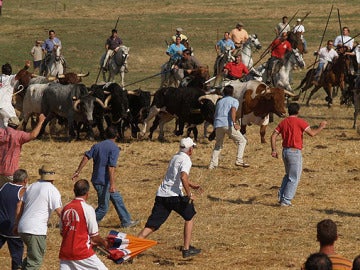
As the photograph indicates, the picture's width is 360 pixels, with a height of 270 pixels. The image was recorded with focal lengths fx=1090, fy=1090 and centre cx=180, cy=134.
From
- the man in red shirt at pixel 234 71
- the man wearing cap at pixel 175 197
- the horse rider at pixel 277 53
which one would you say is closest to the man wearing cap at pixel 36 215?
the man wearing cap at pixel 175 197

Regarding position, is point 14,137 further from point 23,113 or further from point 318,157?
point 23,113

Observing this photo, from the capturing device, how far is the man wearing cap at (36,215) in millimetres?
13383

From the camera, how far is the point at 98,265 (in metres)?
12.6

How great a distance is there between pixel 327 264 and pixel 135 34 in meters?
46.0

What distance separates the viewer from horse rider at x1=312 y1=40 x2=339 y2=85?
35075 millimetres

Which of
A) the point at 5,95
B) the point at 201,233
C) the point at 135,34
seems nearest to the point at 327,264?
the point at 201,233

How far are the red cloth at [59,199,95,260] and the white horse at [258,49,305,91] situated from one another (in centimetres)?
2061

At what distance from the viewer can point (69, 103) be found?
28609mm

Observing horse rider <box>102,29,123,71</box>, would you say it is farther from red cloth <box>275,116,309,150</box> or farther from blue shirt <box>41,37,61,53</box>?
red cloth <box>275,116,309,150</box>

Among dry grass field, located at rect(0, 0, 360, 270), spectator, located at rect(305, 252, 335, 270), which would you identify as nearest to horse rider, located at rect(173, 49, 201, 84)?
dry grass field, located at rect(0, 0, 360, 270)

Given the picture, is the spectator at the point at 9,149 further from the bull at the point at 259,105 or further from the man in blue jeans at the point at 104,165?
the bull at the point at 259,105

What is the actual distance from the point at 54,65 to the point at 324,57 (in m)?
9.28

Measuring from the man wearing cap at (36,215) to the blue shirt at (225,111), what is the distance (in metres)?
9.56

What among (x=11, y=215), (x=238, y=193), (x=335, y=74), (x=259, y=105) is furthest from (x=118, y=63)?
(x=11, y=215)
